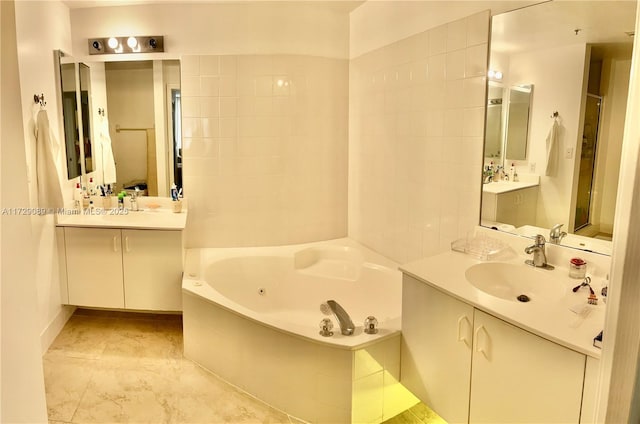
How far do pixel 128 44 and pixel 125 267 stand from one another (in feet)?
5.50

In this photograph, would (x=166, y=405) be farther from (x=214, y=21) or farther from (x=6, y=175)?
(x=214, y=21)

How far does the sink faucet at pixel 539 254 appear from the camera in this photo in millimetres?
1974

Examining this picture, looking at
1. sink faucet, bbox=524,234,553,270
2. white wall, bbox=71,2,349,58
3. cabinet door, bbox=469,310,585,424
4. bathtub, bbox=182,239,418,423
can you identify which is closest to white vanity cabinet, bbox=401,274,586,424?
cabinet door, bbox=469,310,585,424

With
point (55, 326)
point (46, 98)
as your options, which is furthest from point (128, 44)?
point (55, 326)

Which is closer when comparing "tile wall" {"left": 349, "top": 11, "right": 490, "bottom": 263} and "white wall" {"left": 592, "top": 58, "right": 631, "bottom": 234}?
"white wall" {"left": 592, "top": 58, "right": 631, "bottom": 234}

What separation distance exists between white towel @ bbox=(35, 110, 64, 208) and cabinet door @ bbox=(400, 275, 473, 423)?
7.64ft

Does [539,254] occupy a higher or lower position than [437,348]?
higher

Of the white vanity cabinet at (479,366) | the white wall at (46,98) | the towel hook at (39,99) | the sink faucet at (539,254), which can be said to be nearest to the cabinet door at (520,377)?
the white vanity cabinet at (479,366)

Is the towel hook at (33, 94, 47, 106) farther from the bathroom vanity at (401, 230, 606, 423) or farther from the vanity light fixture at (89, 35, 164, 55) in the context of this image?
the bathroom vanity at (401, 230, 606, 423)

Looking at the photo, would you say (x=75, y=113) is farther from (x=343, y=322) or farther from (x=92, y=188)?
(x=343, y=322)

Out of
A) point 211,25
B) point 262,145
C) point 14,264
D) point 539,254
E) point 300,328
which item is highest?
point 211,25

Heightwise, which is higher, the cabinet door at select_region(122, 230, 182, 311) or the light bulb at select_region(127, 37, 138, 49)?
the light bulb at select_region(127, 37, 138, 49)

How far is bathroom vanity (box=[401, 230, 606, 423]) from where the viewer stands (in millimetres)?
1412

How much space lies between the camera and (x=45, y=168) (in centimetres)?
280
